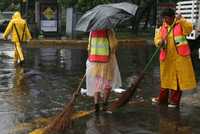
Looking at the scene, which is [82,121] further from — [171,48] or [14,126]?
[171,48]

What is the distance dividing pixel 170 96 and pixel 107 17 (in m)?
1.94

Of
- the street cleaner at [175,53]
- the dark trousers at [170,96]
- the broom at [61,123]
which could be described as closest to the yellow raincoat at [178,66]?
the street cleaner at [175,53]

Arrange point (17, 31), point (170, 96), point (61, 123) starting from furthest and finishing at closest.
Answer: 1. point (17, 31)
2. point (170, 96)
3. point (61, 123)

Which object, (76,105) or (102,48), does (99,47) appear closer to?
(102,48)

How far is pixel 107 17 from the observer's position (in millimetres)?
9297

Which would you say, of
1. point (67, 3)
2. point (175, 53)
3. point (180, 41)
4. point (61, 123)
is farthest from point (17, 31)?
point (67, 3)

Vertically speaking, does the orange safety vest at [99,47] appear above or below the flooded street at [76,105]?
above

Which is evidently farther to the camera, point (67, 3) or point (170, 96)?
point (67, 3)

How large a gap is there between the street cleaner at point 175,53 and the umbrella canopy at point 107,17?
72 centimetres

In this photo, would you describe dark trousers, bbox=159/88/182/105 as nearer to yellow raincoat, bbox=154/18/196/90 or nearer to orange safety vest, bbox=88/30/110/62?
yellow raincoat, bbox=154/18/196/90

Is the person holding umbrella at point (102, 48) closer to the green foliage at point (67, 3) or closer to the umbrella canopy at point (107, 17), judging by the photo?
the umbrella canopy at point (107, 17)

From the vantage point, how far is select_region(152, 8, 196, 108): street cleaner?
381 inches

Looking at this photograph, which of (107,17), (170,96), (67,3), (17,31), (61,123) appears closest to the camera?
(61,123)

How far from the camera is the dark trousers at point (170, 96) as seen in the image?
997 centimetres
